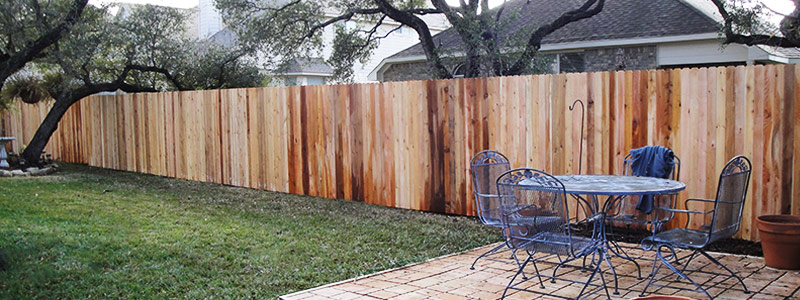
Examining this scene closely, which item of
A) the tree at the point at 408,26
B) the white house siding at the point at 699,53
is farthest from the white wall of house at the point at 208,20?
the white house siding at the point at 699,53

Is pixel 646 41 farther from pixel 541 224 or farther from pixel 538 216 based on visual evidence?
pixel 541 224

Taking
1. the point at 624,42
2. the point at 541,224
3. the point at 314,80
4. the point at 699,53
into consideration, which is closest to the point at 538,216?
the point at 541,224

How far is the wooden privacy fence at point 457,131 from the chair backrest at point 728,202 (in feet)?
4.54

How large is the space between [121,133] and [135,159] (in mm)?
761

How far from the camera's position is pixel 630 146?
6.72 meters

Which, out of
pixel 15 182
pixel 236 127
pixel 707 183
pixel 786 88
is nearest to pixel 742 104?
pixel 786 88

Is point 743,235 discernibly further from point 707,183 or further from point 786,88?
point 786,88

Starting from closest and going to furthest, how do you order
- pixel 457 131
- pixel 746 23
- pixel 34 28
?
1. pixel 457 131
2. pixel 746 23
3. pixel 34 28

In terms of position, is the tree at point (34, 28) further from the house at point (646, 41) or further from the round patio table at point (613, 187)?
the round patio table at point (613, 187)

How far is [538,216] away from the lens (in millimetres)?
4914

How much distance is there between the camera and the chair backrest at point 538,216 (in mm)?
4555

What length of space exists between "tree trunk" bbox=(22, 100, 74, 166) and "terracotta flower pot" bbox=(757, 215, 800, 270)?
13063 millimetres

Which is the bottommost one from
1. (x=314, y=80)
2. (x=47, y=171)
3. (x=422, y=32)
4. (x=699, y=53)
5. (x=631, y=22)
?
(x=47, y=171)

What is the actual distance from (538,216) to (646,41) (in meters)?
9.72
